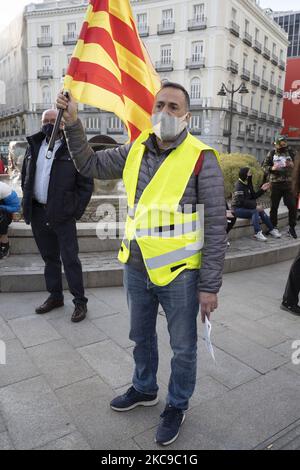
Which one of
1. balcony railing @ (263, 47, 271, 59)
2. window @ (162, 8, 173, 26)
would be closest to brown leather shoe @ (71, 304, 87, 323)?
window @ (162, 8, 173, 26)

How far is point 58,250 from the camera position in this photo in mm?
4191

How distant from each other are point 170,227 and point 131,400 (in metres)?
1.26

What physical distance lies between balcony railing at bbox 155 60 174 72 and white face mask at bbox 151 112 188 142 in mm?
41817

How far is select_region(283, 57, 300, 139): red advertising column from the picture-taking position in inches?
2044

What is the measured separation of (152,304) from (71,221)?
1677 millimetres

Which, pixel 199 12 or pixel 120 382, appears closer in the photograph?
pixel 120 382

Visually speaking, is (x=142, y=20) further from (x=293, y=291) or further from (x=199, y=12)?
(x=293, y=291)

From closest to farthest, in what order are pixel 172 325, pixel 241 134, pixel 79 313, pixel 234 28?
pixel 172 325 → pixel 79 313 → pixel 234 28 → pixel 241 134

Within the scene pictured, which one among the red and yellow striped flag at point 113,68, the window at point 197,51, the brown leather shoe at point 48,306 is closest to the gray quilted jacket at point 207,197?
the red and yellow striped flag at point 113,68

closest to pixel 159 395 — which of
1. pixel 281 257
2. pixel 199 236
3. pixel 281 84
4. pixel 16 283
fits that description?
pixel 199 236

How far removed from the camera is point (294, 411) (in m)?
2.72

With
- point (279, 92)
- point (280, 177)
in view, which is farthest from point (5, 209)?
point (279, 92)

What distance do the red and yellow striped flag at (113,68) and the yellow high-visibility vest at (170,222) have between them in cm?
89

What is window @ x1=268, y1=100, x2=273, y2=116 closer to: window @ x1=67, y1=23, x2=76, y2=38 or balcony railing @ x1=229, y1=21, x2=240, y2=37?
balcony railing @ x1=229, y1=21, x2=240, y2=37
